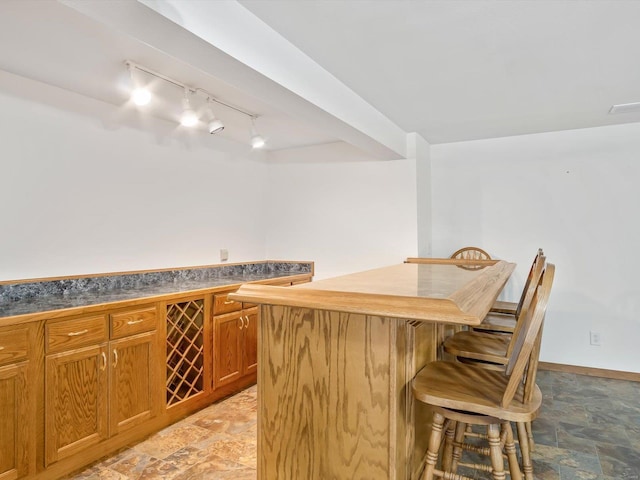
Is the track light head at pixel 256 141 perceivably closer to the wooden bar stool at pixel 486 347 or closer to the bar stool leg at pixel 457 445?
the wooden bar stool at pixel 486 347

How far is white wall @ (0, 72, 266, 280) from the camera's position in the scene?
90.7 inches

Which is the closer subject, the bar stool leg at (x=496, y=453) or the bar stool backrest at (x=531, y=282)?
the bar stool leg at (x=496, y=453)

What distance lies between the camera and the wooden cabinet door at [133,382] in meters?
2.17

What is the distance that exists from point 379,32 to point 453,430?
1.89 metres

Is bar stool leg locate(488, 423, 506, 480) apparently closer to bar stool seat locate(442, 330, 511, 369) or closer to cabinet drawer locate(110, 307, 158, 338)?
bar stool seat locate(442, 330, 511, 369)

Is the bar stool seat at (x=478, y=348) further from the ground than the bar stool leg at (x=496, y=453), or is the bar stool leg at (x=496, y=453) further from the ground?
the bar stool seat at (x=478, y=348)

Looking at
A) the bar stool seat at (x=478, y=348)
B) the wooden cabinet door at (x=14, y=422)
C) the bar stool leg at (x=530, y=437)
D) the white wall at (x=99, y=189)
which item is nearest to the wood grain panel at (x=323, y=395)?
the bar stool seat at (x=478, y=348)

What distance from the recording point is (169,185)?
3234mm

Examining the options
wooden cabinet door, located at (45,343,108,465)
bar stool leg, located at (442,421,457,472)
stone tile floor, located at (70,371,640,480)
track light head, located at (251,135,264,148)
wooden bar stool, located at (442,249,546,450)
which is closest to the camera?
bar stool leg, located at (442,421,457,472)

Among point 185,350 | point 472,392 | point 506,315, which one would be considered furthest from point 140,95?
point 506,315

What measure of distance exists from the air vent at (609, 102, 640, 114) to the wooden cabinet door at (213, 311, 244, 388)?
10.8ft

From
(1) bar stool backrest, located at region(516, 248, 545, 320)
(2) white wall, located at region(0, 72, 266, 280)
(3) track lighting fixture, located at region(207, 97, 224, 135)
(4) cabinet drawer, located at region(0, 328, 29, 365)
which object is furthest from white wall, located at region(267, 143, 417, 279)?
(4) cabinet drawer, located at region(0, 328, 29, 365)

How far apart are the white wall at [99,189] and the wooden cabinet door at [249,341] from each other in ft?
2.47

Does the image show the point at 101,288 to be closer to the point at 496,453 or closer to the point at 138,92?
the point at 138,92
